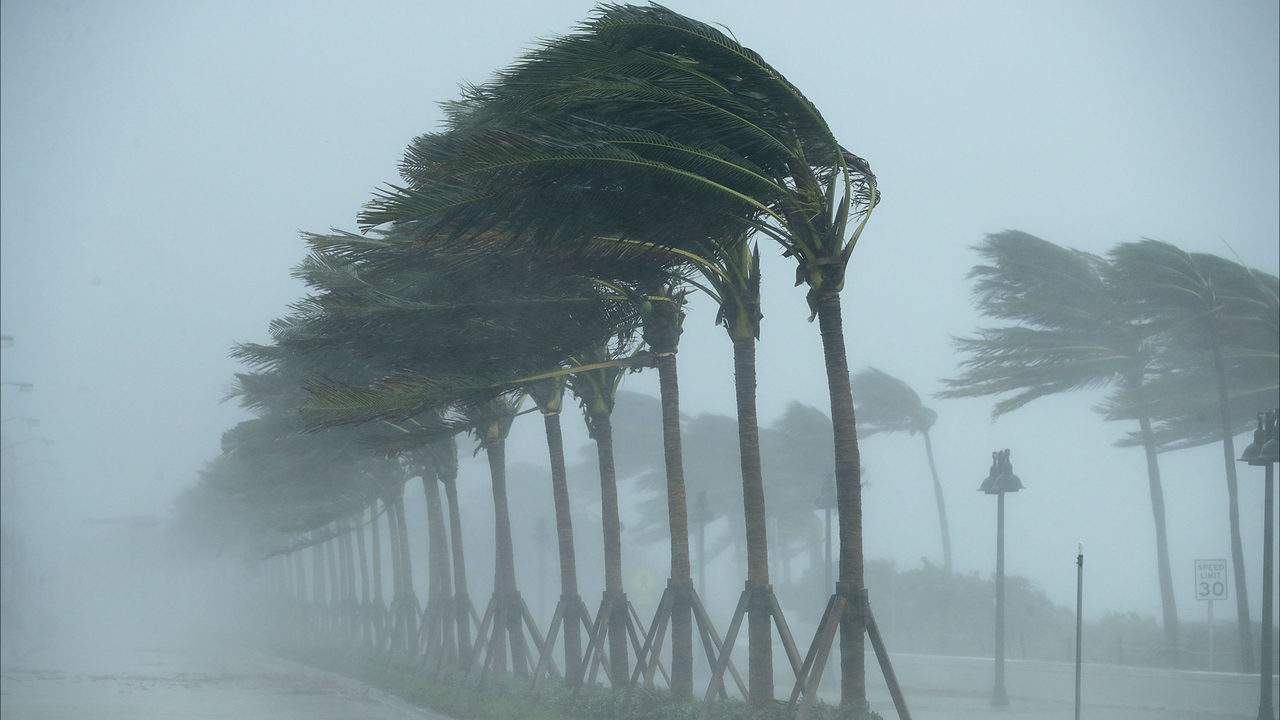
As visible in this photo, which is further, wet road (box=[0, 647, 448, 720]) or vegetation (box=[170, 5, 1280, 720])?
wet road (box=[0, 647, 448, 720])

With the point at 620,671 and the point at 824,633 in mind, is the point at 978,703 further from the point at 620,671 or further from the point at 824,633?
the point at 824,633

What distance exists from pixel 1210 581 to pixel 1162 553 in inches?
479

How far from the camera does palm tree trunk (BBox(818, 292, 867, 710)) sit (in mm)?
13836

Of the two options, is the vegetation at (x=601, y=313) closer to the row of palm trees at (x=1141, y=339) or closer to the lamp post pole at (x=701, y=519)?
the row of palm trees at (x=1141, y=339)

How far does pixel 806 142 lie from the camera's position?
48.4 feet

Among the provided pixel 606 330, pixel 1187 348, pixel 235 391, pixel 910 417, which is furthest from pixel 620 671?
pixel 910 417

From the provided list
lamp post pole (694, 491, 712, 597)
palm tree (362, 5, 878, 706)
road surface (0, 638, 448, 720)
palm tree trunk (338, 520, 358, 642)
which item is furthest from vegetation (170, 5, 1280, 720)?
palm tree trunk (338, 520, 358, 642)

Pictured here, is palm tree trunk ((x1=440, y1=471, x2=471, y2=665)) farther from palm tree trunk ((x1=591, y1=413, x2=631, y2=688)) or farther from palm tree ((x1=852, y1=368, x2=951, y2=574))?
palm tree ((x1=852, y1=368, x2=951, y2=574))

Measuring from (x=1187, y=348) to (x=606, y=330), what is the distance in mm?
23674

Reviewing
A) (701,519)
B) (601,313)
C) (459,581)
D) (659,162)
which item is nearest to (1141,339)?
(701,519)

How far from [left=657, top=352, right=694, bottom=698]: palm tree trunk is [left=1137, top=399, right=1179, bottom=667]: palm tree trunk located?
17879 millimetres

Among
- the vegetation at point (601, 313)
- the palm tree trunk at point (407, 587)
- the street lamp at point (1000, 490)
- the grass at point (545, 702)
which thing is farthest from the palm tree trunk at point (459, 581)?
the street lamp at point (1000, 490)

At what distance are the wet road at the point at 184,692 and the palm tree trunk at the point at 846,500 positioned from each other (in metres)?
13.0

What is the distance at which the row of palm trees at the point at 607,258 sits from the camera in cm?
1310
